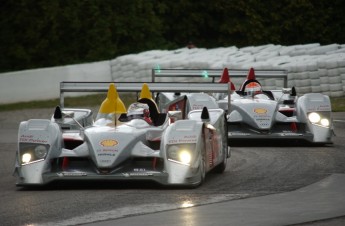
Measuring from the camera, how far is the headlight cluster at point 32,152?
1354cm

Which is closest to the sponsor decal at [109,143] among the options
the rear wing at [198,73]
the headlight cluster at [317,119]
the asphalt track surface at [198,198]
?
the asphalt track surface at [198,198]

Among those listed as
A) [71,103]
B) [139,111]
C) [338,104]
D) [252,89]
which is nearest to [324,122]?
[252,89]

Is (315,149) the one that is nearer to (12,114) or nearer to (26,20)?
(12,114)

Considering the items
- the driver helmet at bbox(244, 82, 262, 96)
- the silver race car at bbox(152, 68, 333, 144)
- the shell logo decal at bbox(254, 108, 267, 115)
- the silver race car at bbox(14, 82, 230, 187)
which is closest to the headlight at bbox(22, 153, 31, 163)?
the silver race car at bbox(14, 82, 230, 187)

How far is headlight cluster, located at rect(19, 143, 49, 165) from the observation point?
13.5 metres

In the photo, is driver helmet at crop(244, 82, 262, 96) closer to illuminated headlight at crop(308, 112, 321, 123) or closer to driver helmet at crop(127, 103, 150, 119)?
illuminated headlight at crop(308, 112, 321, 123)

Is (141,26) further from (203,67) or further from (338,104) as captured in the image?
(338,104)

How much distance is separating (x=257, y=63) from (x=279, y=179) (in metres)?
16.6

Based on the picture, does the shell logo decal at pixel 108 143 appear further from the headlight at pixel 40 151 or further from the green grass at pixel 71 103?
the green grass at pixel 71 103

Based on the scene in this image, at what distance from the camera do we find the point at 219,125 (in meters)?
15.3

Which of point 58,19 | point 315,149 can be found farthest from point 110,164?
point 58,19

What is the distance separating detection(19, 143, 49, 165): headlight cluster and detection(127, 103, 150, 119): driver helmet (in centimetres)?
172

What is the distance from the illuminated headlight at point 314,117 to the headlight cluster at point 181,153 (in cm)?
576

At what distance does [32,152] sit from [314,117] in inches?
254
